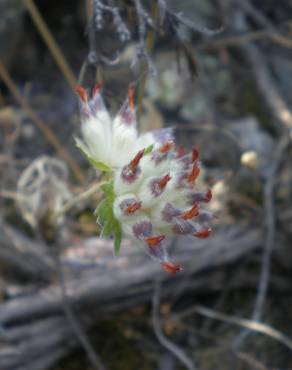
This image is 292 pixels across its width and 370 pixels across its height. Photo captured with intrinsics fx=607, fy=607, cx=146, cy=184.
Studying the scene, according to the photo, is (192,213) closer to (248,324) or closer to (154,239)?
(154,239)

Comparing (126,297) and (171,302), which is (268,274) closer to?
(171,302)

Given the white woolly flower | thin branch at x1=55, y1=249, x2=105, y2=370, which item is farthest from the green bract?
thin branch at x1=55, y1=249, x2=105, y2=370

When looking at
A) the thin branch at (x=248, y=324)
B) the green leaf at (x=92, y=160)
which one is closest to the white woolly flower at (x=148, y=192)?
the green leaf at (x=92, y=160)

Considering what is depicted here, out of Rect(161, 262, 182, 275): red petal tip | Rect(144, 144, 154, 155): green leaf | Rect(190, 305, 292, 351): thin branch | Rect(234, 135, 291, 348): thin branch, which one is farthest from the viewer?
Rect(234, 135, 291, 348): thin branch

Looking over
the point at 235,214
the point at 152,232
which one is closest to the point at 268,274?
the point at 235,214

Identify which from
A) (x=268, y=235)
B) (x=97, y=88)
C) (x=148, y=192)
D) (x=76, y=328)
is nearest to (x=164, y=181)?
(x=148, y=192)

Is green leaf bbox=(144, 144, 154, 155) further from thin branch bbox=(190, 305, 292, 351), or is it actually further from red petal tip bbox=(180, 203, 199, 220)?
thin branch bbox=(190, 305, 292, 351)
